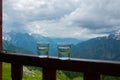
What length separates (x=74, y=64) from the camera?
2166 mm

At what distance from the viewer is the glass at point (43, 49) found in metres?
2.36

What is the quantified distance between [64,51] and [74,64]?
0.15 meters

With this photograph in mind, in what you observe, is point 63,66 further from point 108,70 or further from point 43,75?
point 108,70

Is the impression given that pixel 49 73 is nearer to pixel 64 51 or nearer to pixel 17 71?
pixel 64 51

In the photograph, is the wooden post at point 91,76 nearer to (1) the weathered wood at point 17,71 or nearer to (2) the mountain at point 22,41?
(1) the weathered wood at point 17,71

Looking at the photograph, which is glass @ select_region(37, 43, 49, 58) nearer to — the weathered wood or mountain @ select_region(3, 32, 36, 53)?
the weathered wood

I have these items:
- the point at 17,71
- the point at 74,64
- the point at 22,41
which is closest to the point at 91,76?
the point at 74,64

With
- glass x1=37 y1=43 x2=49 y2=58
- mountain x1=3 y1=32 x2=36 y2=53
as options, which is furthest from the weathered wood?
mountain x1=3 y1=32 x2=36 y2=53

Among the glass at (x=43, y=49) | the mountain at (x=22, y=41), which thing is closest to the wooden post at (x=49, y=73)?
the glass at (x=43, y=49)

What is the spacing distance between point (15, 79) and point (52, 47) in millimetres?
448

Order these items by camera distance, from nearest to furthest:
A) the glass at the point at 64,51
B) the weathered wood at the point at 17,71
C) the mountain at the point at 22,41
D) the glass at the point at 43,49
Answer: the glass at the point at 64,51 → the glass at the point at 43,49 → the weathered wood at the point at 17,71 → the mountain at the point at 22,41

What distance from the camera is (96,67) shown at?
2.04 m

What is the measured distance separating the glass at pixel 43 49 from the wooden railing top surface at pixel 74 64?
36mm

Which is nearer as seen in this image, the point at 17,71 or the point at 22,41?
the point at 17,71
